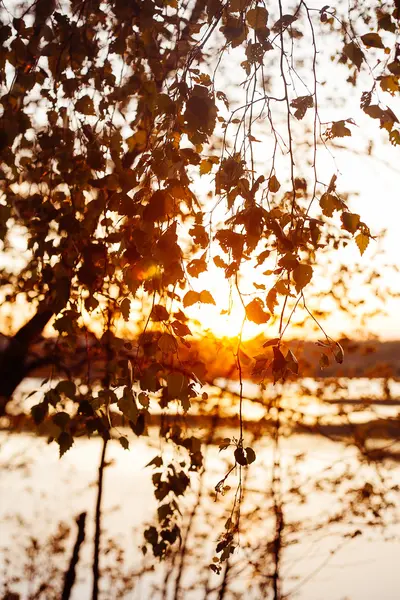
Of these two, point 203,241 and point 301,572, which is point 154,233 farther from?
point 301,572

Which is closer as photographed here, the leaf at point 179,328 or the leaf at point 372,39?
the leaf at point 372,39

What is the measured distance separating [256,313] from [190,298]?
5.9 inches

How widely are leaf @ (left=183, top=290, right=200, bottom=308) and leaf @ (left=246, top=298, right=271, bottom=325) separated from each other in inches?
4.8

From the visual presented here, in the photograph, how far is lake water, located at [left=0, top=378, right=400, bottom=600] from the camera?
3588 mm

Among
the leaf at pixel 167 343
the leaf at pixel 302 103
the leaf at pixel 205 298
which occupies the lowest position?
the leaf at pixel 167 343

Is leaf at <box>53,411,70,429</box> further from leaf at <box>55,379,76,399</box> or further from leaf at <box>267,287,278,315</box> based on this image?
leaf at <box>267,287,278,315</box>

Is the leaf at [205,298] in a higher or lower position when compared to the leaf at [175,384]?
higher

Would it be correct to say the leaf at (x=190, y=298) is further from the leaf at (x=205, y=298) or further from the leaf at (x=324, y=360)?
the leaf at (x=324, y=360)

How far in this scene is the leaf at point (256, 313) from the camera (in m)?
1.29

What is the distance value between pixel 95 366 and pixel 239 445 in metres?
2.50

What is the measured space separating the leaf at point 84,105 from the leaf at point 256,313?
3.05ft

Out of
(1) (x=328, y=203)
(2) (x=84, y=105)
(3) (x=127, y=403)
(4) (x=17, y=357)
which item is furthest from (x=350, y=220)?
(4) (x=17, y=357)

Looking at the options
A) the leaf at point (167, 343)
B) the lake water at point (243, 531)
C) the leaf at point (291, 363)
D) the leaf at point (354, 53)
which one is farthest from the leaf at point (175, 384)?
the lake water at point (243, 531)

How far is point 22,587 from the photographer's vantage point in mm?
3980
